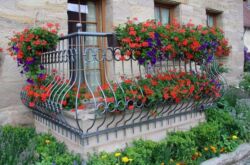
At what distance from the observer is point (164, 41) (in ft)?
9.91

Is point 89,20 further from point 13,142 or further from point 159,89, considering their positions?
point 13,142

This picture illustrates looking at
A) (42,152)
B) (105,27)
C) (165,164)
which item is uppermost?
(105,27)

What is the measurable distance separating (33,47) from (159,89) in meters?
1.58

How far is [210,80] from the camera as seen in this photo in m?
3.84

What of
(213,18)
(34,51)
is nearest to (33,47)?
(34,51)

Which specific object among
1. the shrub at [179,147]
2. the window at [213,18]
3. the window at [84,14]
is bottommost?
the shrub at [179,147]

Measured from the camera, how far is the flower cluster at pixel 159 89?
2732 millimetres

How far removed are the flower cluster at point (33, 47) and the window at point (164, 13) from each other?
2.77 meters

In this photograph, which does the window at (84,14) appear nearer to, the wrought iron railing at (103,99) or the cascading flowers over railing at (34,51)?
the wrought iron railing at (103,99)

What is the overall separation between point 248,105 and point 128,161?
10.1 ft

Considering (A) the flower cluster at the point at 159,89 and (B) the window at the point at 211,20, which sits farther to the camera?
(B) the window at the point at 211,20

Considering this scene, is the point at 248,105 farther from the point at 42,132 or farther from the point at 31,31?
the point at 31,31

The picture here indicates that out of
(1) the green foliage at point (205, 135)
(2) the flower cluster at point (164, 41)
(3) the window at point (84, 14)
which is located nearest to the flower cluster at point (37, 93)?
(2) the flower cluster at point (164, 41)

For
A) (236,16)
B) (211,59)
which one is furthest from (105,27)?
(236,16)
